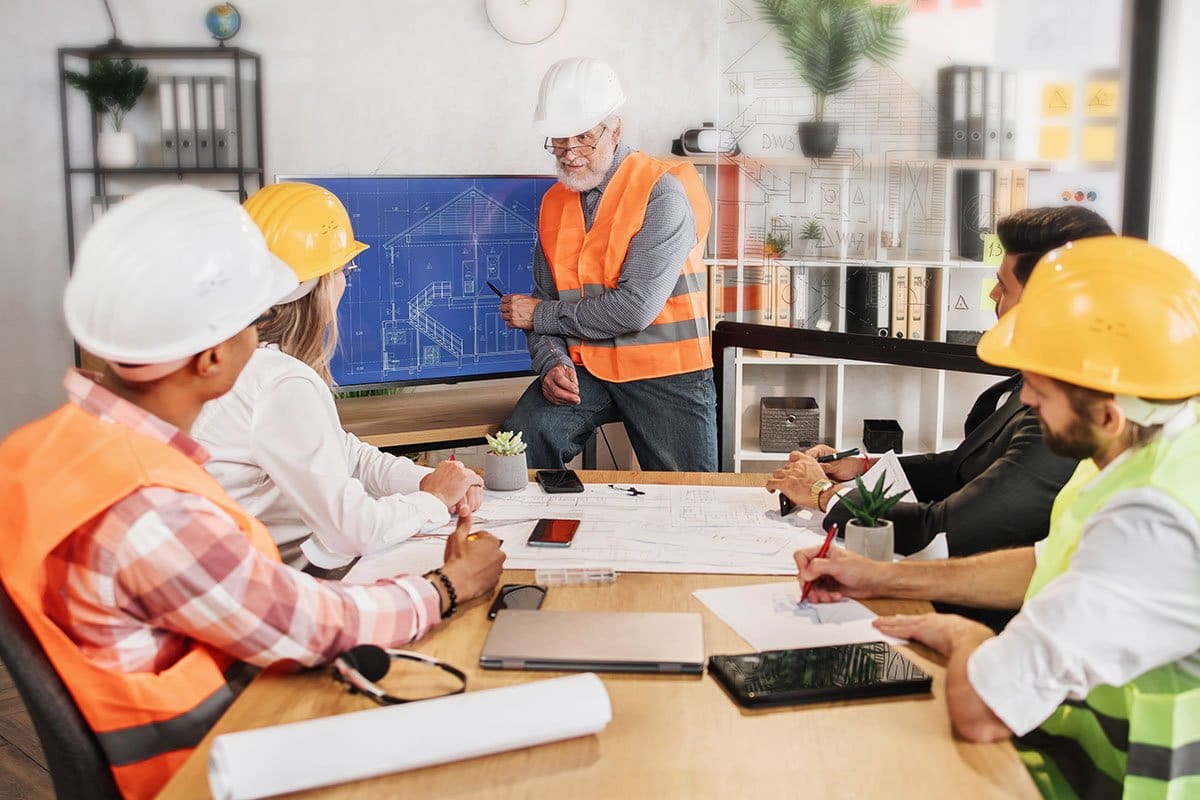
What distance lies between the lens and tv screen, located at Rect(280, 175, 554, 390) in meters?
3.74

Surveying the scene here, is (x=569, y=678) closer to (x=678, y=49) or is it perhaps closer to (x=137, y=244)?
(x=137, y=244)

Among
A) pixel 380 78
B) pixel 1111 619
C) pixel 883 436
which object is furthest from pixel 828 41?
pixel 1111 619

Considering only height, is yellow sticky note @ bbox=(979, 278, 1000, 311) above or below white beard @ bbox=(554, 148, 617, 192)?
below

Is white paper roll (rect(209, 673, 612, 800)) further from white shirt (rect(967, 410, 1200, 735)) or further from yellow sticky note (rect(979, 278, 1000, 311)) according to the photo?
yellow sticky note (rect(979, 278, 1000, 311))

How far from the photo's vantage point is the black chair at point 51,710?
1.20 meters

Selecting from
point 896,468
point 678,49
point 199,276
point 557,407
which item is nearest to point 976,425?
point 896,468

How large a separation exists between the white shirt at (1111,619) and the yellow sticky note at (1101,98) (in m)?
2.09

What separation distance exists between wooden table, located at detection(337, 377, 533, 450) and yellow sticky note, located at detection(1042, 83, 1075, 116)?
190 centimetres

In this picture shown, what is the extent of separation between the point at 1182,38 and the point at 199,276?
3.25 m

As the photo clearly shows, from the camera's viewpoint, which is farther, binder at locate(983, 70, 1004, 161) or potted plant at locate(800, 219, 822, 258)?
potted plant at locate(800, 219, 822, 258)

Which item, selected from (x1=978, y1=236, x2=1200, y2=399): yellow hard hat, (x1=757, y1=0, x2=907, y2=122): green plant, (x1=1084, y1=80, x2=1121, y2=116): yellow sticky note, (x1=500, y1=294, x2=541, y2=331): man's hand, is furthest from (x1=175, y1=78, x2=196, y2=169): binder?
(x1=978, y1=236, x2=1200, y2=399): yellow hard hat

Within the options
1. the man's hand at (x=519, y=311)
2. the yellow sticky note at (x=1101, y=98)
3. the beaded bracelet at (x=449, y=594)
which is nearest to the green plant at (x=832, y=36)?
the yellow sticky note at (x=1101, y=98)

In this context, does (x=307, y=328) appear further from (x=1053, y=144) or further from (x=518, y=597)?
(x=1053, y=144)

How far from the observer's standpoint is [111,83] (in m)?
4.25
